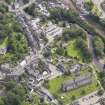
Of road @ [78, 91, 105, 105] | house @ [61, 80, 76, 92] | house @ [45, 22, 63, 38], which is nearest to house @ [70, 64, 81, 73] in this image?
house @ [61, 80, 76, 92]

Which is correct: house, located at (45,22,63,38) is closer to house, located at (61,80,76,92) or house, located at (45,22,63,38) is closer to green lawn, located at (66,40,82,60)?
green lawn, located at (66,40,82,60)

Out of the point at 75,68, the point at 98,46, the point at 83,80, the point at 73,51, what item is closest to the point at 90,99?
the point at 83,80

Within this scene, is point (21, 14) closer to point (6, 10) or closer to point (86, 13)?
point (6, 10)

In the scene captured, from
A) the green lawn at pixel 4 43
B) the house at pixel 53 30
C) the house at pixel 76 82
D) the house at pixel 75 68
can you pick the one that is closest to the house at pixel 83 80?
the house at pixel 76 82

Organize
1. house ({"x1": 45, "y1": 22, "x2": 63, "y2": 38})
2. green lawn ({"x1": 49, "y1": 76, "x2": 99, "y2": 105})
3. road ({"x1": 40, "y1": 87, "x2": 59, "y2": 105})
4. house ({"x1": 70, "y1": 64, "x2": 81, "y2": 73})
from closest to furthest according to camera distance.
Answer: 1. road ({"x1": 40, "y1": 87, "x2": 59, "y2": 105})
2. green lawn ({"x1": 49, "y1": 76, "x2": 99, "y2": 105})
3. house ({"x1": 70, "y1": 64, "x2": 81, "y2": 73})
4. house ({"x1": 45, "y1": 22, "x2": 63, "y2": 38})

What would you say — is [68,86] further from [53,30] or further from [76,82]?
[53,30]

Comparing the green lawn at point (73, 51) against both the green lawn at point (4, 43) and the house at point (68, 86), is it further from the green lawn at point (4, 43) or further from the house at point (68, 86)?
the green lawn at point (4, 43)

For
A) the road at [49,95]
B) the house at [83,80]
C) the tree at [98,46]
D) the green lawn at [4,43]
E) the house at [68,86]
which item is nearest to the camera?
the road at [49,95]

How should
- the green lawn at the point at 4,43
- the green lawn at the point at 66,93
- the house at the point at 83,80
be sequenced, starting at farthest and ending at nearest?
the green lawn at the point at 4,43 → the house at the point at 83,80 → the green lawn at the point at 66,93

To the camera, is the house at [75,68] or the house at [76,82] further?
the house at [75,68]
